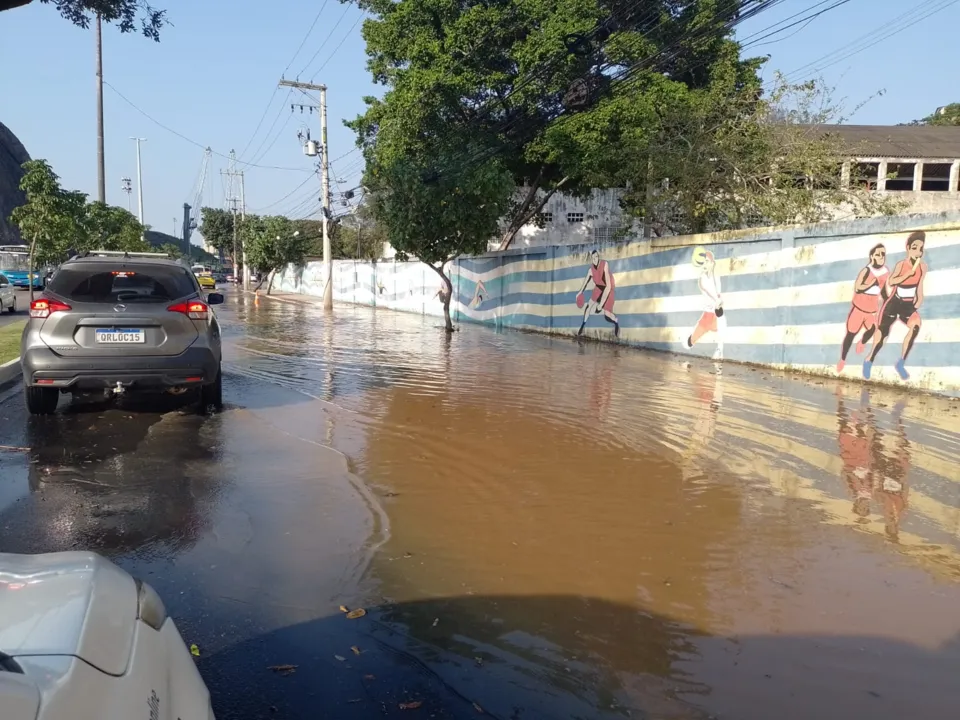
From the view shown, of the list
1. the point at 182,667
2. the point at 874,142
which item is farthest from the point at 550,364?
the point at 874,142

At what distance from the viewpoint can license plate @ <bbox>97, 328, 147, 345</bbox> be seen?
6949mm

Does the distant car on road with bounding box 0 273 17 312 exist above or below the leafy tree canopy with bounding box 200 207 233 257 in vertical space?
below

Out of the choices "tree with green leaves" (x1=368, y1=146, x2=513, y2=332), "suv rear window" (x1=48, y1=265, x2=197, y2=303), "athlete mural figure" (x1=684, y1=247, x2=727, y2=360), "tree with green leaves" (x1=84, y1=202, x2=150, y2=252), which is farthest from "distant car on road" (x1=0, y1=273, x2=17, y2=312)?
"athlete mural figure" (x1=684, y1=247, x2=727, y2=360)

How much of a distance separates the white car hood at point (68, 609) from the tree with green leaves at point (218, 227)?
3341 inches

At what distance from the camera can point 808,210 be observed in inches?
707

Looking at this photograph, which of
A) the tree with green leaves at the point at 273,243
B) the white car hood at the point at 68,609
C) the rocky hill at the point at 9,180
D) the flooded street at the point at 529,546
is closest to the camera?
the white car hood at the point at 68,609

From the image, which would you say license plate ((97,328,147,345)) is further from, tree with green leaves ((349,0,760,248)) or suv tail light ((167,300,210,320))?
tree with green leaves ((349,0,760,248))

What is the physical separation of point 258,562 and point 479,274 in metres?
21.5

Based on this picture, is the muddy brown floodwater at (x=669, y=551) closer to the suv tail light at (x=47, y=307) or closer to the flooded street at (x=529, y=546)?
the flooded street at (x=529, y=546)

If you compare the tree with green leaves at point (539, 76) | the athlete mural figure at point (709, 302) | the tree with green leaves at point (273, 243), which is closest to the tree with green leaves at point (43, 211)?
the tree with green leaves at point (539, 76)

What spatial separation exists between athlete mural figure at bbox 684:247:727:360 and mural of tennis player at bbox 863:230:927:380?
3.42 metres

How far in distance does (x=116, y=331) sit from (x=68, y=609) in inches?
229

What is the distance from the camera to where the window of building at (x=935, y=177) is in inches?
1463

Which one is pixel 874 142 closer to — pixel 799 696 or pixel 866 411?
pixel 866 411
